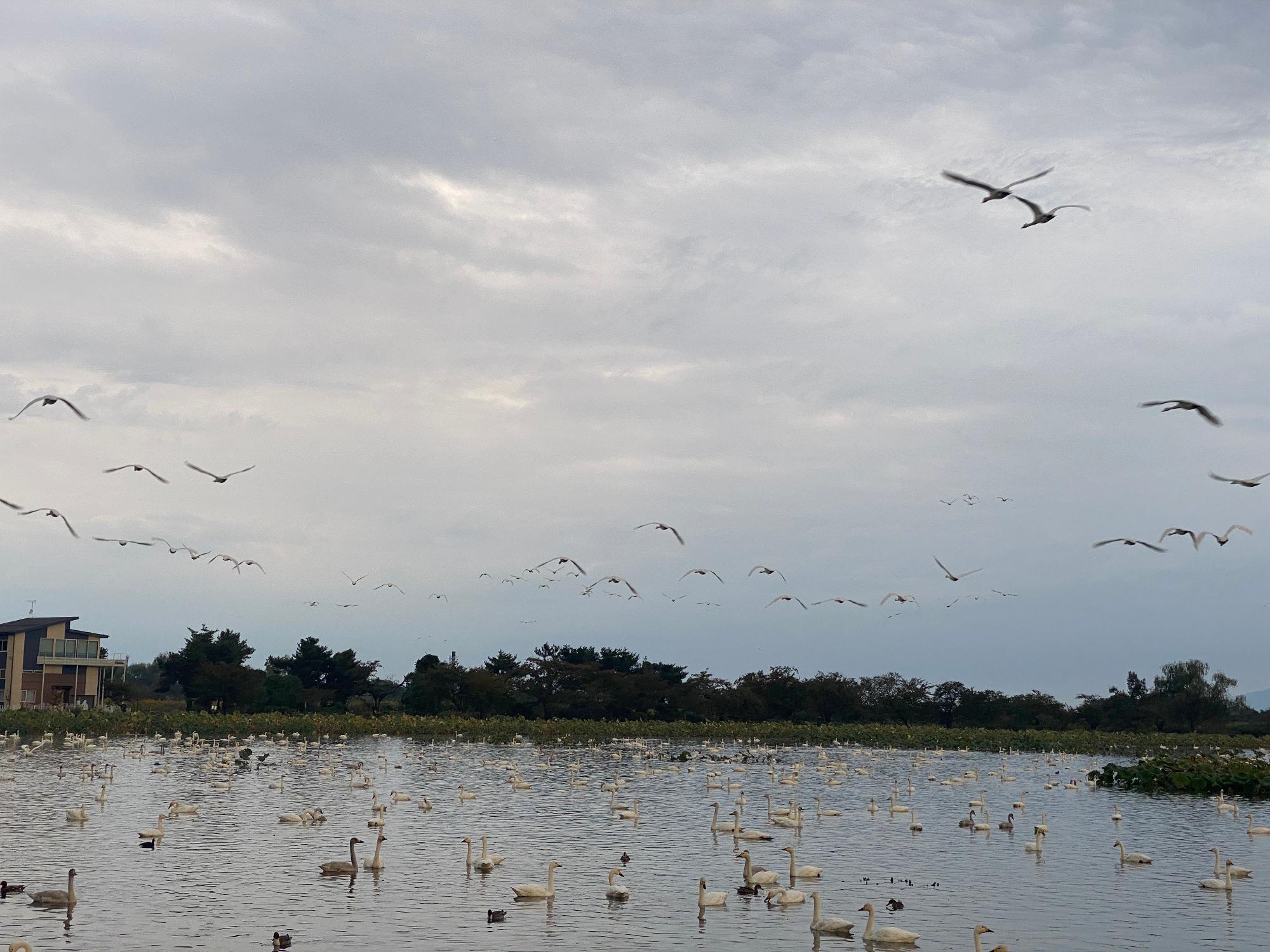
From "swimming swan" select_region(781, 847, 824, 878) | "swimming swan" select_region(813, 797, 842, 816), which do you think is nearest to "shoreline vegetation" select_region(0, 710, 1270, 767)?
"swimming swan" select_region(813, 797, 842, 816)

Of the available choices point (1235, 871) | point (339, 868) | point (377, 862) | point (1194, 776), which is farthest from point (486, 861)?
point (1194, 776)

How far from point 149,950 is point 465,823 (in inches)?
647

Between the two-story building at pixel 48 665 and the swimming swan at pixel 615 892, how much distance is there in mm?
78564

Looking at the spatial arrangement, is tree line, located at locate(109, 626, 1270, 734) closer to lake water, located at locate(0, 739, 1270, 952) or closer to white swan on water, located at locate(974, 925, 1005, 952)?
lake water, located at locate(0, 739, 1270, 952)

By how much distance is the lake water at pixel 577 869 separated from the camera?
19.7m

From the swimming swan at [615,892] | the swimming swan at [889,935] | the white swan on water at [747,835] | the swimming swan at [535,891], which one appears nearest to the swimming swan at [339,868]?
the swimming swan at [535,891]

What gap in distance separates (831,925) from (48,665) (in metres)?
87.8

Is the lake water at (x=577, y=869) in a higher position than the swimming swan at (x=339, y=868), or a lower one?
lower

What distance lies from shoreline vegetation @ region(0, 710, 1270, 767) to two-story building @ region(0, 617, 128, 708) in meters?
12.3

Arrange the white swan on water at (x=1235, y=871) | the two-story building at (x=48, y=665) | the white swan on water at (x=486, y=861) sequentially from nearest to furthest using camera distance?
1. the white swan on water at (x=486, y=861)
2. the white swan on water at (x=1235, y=871)
3. the two-story building at (x=48, y=665)

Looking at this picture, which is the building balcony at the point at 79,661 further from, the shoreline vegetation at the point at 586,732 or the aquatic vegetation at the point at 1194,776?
the aquatic vegetation at the point at 1194,776

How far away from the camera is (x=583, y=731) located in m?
79.6

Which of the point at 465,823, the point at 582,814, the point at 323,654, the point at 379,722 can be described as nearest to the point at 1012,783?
the point at 582,814

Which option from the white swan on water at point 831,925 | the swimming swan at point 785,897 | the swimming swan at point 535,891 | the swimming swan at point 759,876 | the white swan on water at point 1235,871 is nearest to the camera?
the white swan on water at point 831,925
